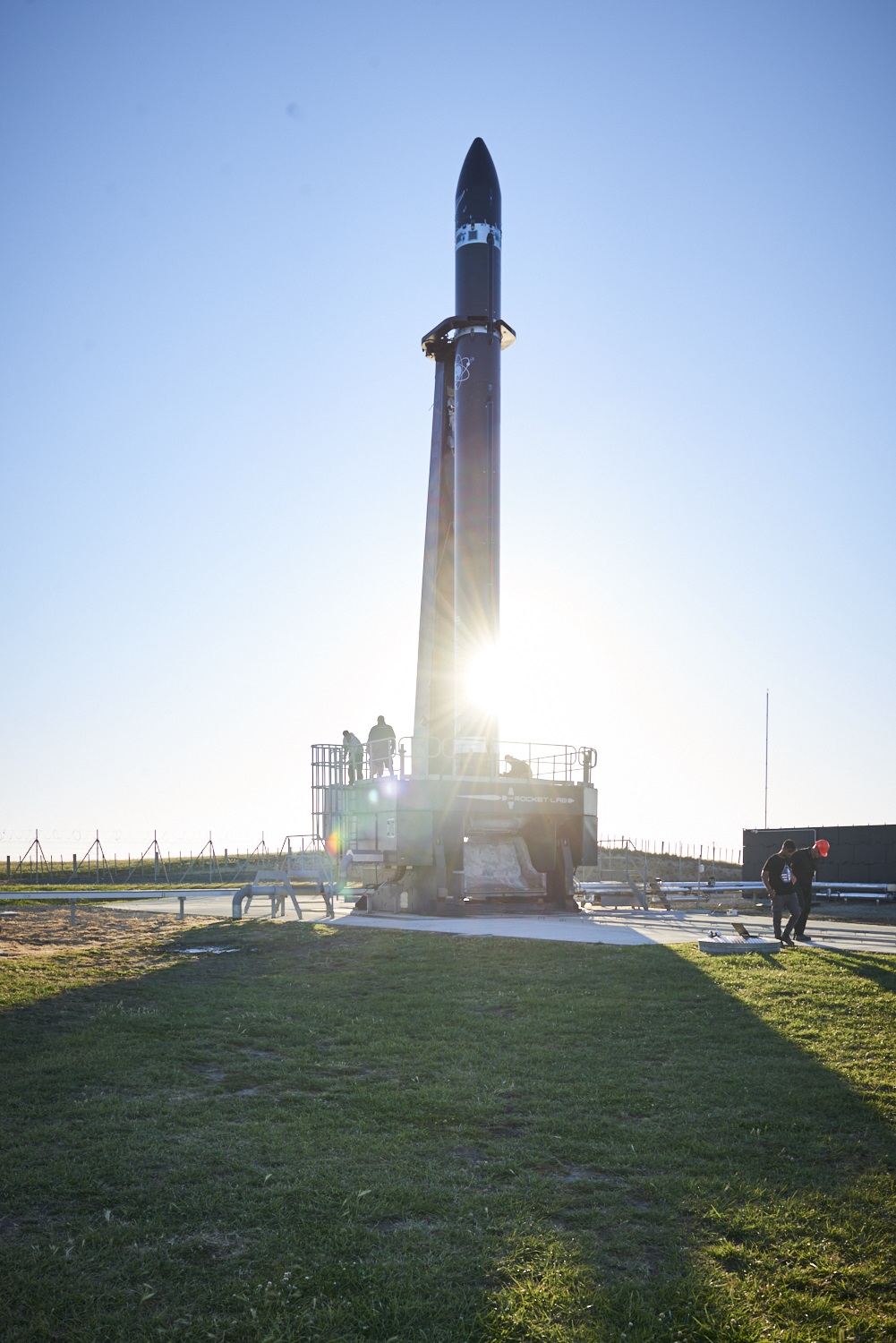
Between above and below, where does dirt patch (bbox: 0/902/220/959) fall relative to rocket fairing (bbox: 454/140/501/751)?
below

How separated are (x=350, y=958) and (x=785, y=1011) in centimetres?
675

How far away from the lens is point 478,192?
96.0ft

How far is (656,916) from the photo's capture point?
946 inches

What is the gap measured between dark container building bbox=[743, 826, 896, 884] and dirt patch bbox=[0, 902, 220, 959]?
18.8m

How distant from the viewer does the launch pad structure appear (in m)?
24.3

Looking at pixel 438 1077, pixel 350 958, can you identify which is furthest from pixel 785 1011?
pixel 350 958

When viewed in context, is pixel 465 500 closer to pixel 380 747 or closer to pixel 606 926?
pixel 380 747

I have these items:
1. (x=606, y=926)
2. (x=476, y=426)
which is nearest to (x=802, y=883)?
(x=606, y=926)

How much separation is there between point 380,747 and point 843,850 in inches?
615

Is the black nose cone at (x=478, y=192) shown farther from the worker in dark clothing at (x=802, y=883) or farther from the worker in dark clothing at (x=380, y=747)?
the worker in dark clothing at (x=802, y=883)

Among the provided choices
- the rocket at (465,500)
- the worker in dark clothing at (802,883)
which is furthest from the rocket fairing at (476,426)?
the worker in dark clothing at (802,883)

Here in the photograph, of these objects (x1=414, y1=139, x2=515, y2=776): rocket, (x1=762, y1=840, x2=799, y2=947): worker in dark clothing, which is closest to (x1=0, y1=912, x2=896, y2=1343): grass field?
(x1=762, y1=840, x2=799, y2=947): worker in dark clothing

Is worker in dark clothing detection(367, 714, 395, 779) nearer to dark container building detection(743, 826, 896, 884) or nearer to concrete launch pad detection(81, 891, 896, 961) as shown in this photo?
concrete launch pad detection(81, 891, 896, 961)

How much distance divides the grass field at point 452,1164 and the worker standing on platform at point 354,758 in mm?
16255
